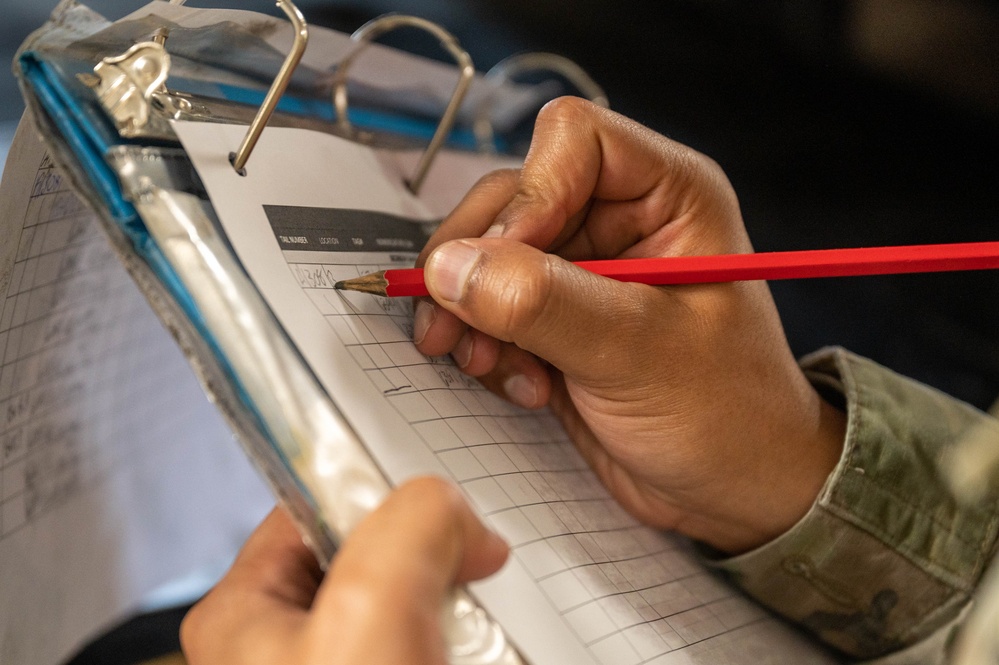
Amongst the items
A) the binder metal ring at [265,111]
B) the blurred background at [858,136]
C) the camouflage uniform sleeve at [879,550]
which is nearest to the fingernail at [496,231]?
the binder metal ring at [265,111]

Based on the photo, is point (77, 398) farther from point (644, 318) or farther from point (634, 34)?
point (634, 34)

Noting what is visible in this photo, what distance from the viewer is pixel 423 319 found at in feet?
1.32

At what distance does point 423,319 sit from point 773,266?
0.60 feet

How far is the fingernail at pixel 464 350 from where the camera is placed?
424mm

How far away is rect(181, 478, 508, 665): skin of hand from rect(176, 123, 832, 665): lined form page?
0.05 meters

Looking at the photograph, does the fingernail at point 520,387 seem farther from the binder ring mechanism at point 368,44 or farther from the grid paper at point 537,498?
the binder ring mechanism at point 368,44

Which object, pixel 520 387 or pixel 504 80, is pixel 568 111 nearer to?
pixel 520 387

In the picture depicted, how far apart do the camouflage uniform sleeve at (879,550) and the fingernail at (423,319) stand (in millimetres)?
247

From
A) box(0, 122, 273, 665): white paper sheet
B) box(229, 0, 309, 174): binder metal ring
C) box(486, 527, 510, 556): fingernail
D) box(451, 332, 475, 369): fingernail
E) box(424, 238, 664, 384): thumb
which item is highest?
box(229, 0, 309, 174): binder metal ring

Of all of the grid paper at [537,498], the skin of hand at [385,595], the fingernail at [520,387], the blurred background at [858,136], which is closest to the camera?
the skin of hand at [385,595]

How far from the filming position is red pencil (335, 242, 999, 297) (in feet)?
1.19

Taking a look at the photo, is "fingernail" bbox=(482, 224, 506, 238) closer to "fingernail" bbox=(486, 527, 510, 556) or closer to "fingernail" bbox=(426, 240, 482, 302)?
"fingernail" bbox=(426, 240, 482, 302)

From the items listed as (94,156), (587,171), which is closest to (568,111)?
(587,171)

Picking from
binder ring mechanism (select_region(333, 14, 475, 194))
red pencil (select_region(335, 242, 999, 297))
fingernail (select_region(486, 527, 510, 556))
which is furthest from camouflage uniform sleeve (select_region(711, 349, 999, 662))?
binder ring mechanism (select_region(333, 14, 475, 194))
